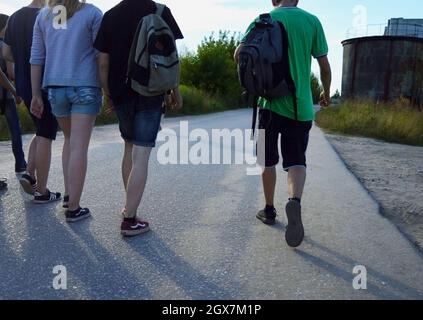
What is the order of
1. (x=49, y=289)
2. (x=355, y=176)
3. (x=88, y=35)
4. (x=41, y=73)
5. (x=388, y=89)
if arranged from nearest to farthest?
(x=49, y=289), (x=88, y=35), (x=41, y=73), (x=355, y=176), (x=388, y=89)

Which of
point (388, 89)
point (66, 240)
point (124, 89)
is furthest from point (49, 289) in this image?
point (388, 89)

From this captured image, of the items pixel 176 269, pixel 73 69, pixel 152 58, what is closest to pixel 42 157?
pixel 73 69

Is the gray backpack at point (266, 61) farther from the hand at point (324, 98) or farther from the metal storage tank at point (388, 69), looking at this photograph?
the metal storage tank at point (388, 69)

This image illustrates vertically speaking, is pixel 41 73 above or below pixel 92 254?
above

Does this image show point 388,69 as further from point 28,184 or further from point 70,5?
point 70,5

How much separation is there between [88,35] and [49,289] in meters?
2.03

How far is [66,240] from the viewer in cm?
337

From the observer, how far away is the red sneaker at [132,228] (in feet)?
11.5

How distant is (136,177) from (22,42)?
6.22ft

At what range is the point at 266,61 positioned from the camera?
A: 337 centimetres

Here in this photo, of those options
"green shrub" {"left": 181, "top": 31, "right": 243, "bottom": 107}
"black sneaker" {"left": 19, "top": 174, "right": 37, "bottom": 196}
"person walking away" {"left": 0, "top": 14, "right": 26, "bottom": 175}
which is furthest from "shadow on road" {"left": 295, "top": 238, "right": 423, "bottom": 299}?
"green shrub" {"left": 181, "top": 31, "right": 243, "bottom": 107}

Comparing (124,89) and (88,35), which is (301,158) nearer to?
(124,89)

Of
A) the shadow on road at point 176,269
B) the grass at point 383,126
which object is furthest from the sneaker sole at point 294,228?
the grass at point 383,126

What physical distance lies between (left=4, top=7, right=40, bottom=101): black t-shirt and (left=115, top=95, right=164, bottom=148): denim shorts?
1.37 meters
